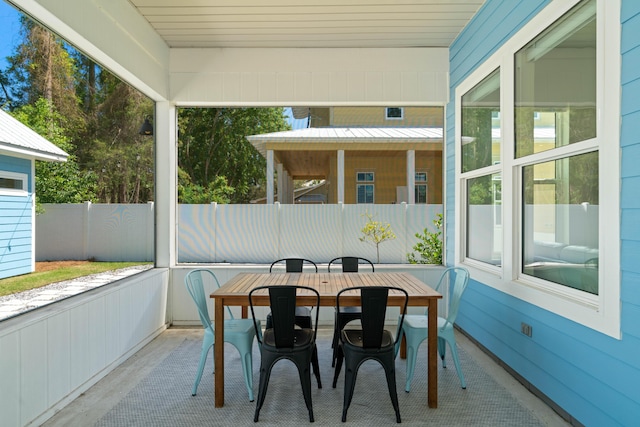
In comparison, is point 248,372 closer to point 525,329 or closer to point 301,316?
point 301,316

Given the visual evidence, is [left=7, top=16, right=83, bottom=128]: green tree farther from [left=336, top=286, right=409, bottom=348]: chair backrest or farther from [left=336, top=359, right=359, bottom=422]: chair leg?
[left=336, top=359, right=359, bottom=422]: chair leg

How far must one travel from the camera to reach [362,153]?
15.5 feet

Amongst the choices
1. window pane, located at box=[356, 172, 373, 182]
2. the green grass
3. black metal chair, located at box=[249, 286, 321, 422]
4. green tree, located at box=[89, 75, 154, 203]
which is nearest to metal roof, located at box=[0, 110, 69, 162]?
green tree, located at box=[89, 75, 154, 203]

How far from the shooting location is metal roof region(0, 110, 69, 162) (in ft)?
7.26

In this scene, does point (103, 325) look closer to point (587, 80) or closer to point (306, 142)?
point (306, 142)

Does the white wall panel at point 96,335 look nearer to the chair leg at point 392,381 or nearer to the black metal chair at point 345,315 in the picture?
the black metal chair at point 345,315

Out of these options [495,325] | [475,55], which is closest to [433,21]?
[475,55]

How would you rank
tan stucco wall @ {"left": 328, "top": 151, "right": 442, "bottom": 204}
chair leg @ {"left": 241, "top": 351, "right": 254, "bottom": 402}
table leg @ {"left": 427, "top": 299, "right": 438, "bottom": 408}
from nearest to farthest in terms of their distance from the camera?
table leg @ {"left": 427, "top": 299, "right": 438, "bottom": 408}
chair leg @ {"left": 241, "top": 351, "right": 254, "bottom": 402}
tan stucco wall @ {"left": 328, "top": 151, "right": 442, "bottom": 204}

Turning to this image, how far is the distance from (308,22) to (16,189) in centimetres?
284

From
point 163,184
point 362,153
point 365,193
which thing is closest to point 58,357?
point 163,184

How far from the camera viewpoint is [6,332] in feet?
7.21

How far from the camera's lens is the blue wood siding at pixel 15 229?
223cm

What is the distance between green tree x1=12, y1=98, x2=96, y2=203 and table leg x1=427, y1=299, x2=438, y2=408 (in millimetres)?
2544

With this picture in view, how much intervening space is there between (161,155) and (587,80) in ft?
13.0
